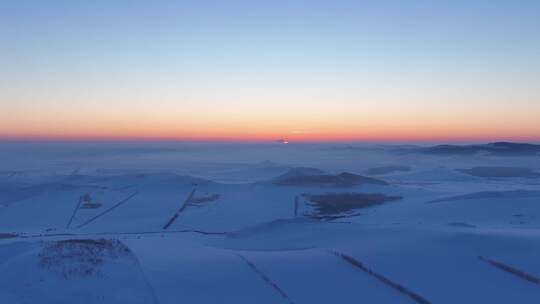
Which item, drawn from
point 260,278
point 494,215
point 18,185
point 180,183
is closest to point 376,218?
point 494,215

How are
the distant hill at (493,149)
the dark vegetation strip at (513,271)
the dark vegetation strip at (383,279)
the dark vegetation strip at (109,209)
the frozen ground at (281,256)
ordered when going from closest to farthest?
1. the dark vegetation strip at (383,279)
2. the frozen ground at (281,256)
3. the dark vegetation strip at (513,271)
4. the dark vegetation strip at (109,209)
5. the distant hill at (493,149)

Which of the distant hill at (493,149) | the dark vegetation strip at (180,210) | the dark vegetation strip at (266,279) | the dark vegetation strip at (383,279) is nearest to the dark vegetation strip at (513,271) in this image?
the dark vegetation strip at (383,279)

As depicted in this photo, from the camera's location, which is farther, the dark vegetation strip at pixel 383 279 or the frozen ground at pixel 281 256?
the frozen ground at pixel 281 256

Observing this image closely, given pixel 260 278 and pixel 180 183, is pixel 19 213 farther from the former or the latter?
pixel 260 278

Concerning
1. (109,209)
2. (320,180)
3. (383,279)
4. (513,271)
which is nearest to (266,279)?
(383,279)

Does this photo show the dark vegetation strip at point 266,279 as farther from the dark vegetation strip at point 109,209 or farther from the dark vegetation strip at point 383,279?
the dark vegetation strip at point 109,209

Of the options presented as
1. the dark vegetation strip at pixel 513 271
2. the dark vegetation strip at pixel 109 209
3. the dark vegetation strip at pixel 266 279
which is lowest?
the dark vegetation strip at pixel 109 209

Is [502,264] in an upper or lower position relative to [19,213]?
upper

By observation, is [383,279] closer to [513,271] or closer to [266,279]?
[266,279]
